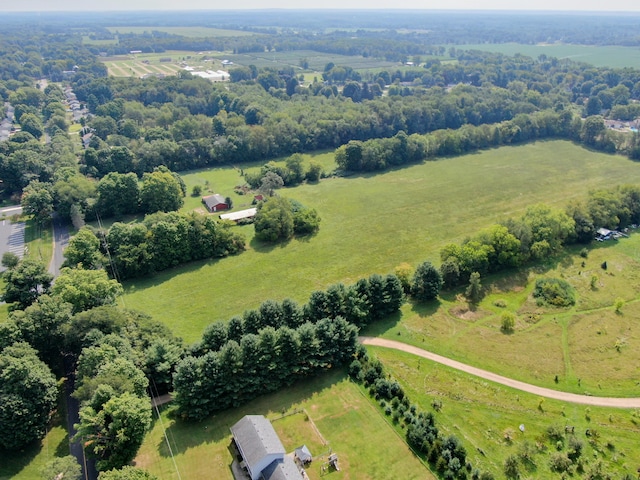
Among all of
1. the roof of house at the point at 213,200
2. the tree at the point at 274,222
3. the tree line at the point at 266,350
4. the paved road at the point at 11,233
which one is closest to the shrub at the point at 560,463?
the tree line at the point at 266,350

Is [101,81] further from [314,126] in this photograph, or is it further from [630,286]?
[630,286]

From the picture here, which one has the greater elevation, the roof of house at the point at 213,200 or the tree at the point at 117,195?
the tree at the point at 117,195

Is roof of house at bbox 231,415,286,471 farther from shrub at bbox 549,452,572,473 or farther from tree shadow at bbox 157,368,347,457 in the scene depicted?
shrub at bbox 549,452,572,473

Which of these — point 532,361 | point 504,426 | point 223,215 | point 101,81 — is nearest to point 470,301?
point 532,361

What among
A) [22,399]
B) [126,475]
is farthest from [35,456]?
[126,475]

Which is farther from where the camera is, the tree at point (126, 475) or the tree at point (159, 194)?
the tree at point (159, 194)

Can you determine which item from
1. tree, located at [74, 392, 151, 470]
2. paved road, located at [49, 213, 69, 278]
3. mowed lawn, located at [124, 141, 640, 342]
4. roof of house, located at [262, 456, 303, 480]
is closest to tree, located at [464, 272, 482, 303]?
mowed lawn, located at [124, 141, 640, 342]

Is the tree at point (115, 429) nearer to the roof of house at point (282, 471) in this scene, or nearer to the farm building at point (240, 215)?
the roof of house at point (282, 471)
